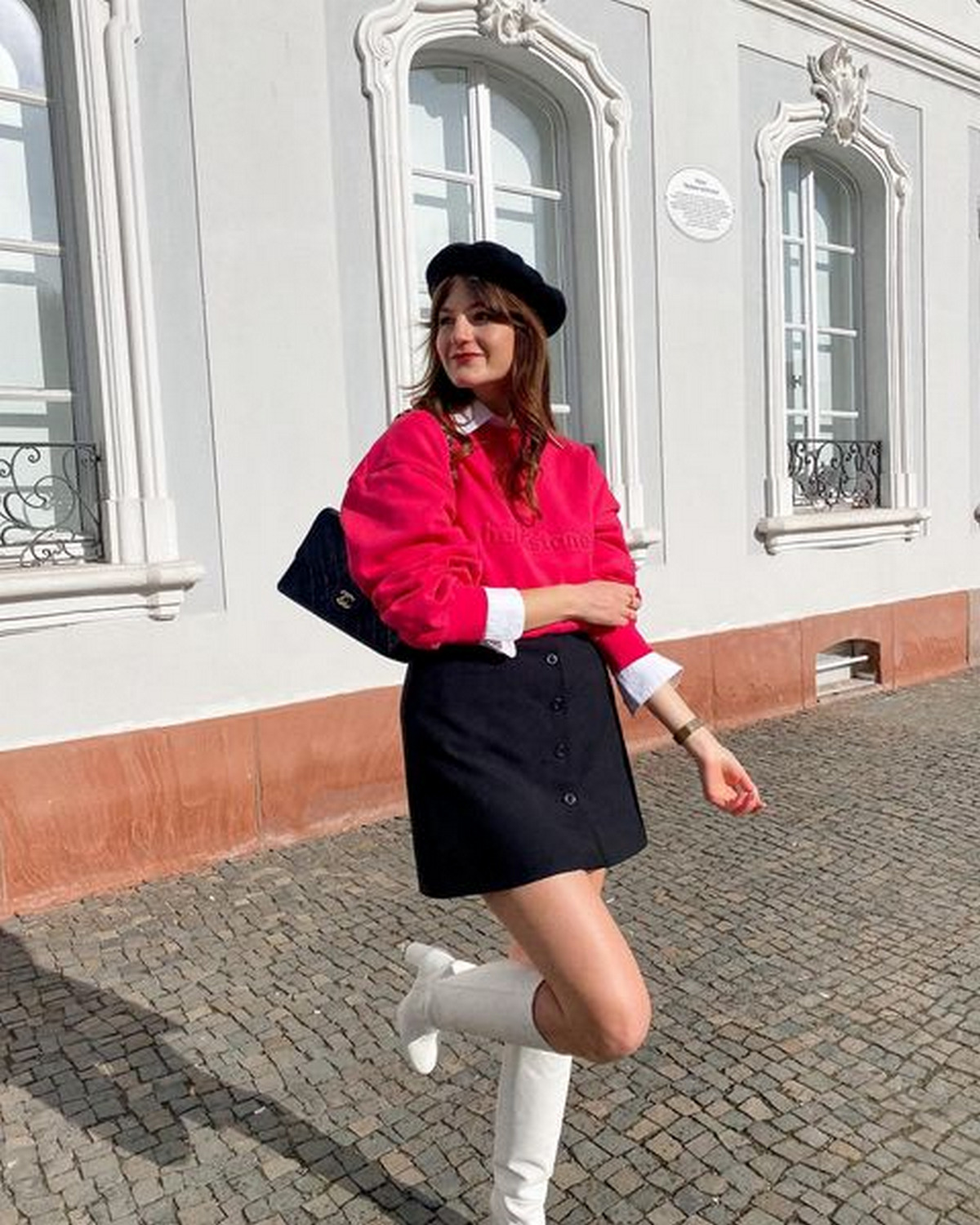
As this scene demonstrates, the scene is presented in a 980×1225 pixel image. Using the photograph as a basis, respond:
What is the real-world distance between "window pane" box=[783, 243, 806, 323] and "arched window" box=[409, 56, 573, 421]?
7.12 ft

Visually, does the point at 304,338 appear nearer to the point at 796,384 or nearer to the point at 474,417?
the point at 474,417

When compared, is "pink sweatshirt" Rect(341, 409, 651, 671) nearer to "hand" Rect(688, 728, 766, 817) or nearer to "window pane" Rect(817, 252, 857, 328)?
"hand" Rect(688, 728, 766, 817)

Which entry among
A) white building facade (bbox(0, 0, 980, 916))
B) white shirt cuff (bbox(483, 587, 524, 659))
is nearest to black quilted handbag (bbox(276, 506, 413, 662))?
white shirt cuff (bbox(483, 587, 524, 659))

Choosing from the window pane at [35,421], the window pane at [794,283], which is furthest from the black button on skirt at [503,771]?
A: the window pane at [794,283]

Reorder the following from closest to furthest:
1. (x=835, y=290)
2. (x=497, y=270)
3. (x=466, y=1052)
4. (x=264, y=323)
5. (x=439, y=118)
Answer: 1. (x=497, y=270)
2. (x=466, y=1052)
3. (x=264, y=323)
4. (x=439, y=118)
5. (x=835, y=290)

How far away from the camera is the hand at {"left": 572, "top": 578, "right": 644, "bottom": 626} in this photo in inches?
76.4

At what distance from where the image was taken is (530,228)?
244 inches

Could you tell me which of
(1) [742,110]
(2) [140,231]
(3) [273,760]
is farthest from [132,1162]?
(1) [742,110]

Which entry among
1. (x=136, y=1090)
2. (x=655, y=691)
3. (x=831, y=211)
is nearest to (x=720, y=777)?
(x=655, y=691)

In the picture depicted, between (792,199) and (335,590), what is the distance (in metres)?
6.87

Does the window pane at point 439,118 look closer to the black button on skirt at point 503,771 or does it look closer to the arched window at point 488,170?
the arched window at point 488,170

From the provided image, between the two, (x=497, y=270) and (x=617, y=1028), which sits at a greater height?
(x=497, y=270)

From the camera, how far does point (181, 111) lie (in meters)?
4.49

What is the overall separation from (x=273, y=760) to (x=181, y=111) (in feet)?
9.13
